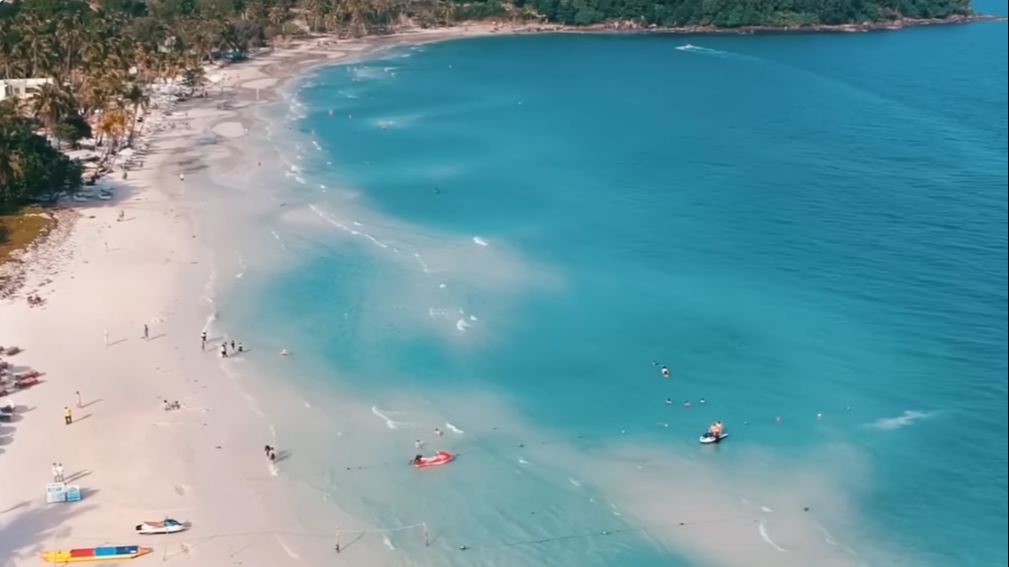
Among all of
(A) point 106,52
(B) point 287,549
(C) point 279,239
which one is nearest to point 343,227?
(C) point 279,239

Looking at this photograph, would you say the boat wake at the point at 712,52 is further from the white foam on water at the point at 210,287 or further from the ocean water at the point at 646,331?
the white foam on water at the point at 210,287

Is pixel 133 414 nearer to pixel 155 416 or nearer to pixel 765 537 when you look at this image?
pixel 155 416

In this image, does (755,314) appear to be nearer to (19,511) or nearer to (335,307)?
(335,307)

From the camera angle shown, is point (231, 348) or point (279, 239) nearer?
point (231, 348)

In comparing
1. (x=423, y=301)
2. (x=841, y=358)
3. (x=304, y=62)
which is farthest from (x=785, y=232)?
(x=304, y=62)

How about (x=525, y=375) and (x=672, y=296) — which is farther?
(x=672, y=296)

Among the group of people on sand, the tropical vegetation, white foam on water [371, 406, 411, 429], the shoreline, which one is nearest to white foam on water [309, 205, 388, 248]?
the shoreline

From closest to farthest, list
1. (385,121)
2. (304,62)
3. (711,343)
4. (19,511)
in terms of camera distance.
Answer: (19,511) < (711,343) < (385,121) < (304,62)
